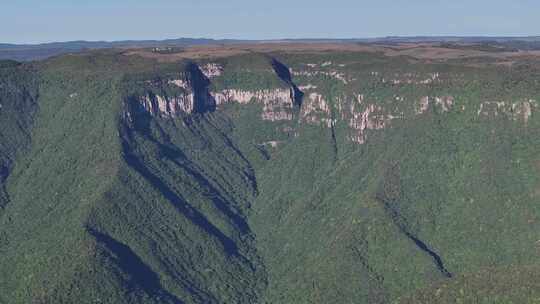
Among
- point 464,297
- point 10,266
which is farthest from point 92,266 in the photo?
point 464,297

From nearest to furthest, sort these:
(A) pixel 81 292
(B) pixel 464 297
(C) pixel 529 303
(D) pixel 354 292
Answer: (C) pixel 529 303, (B) pixel 464 297, (A) pixel 81 292, (D) pixel 354 292

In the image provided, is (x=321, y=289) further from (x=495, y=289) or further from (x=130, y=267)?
(x=495, y=289)

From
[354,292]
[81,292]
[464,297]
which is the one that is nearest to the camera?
[464,297]

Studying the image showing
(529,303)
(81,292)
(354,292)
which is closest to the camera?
(529,303)

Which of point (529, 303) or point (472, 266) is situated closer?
point (529, 303)

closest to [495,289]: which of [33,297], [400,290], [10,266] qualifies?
[400,290]

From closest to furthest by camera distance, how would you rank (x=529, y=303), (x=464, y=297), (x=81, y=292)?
(x=529, y=303) < (x=464, y=297) < (x=81, y=292)

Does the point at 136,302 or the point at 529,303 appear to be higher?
the point at 529,303

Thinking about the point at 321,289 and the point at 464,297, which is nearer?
the point at 464,297

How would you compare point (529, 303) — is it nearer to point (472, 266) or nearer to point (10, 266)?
point (472, 266)
